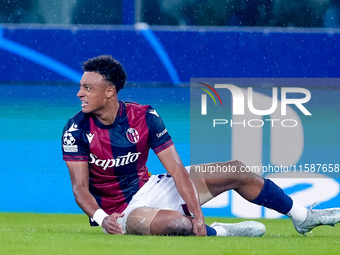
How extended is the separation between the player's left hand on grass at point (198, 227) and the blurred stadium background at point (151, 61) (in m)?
2.99

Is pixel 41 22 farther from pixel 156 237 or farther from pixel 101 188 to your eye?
pixel 156 237

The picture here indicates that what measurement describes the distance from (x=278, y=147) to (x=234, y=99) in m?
0.66

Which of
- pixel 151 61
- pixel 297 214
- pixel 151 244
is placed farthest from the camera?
pixel 151 61

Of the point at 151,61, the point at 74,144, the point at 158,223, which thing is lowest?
the point at 158,223

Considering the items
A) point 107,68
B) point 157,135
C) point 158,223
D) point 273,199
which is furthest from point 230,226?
point 107,68

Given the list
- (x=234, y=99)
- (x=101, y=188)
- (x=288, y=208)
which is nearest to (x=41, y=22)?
(x=234, y=99)

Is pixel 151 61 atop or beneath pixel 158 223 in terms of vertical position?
atop

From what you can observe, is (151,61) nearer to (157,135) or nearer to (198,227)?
(157,135)

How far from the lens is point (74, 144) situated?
5.23 meters

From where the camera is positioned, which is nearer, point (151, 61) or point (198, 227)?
point (198, 227)

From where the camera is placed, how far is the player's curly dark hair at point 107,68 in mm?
5387

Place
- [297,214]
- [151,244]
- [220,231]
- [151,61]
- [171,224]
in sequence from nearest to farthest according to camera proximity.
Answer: [151,244], [171,224], [220,231], [297,214], [151,61]

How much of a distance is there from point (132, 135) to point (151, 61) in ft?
9.58

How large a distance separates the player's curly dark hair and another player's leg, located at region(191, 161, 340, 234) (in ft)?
2.89
